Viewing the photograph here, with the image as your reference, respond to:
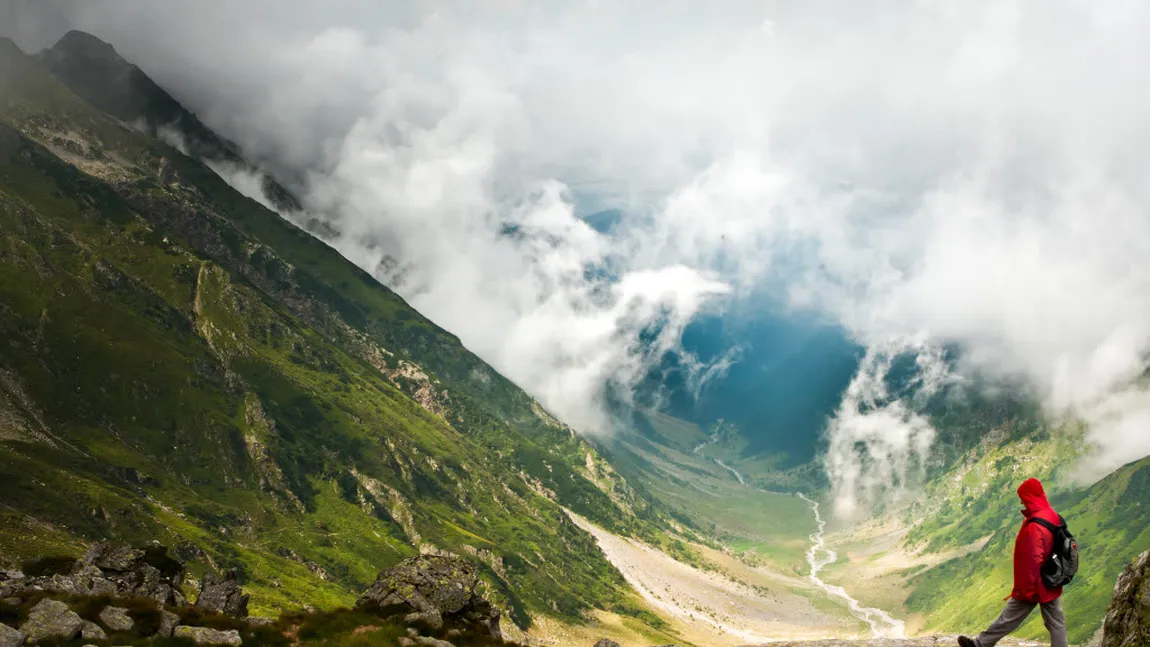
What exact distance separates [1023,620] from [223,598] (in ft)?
199

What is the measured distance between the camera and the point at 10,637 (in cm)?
3097

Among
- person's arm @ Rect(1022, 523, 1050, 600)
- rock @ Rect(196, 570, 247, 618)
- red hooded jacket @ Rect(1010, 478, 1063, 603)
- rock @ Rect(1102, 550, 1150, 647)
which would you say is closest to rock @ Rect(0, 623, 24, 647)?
rock @ Rect(196, 570, 247, 618)

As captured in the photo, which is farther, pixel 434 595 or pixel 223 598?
pixel 223 598

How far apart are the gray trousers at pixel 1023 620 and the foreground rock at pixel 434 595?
35845 millimetres

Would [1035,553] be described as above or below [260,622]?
above

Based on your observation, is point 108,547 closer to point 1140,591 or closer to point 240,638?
point 240,638

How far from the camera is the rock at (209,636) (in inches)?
1350

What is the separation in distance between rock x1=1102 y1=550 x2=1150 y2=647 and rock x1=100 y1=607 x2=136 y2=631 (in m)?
45.2

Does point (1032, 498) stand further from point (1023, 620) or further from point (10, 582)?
point (10, 582)

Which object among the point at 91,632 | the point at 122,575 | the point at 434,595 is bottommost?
the point at 122,575

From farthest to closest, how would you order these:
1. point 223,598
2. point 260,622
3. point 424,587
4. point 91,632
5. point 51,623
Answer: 1. point 223,598
2. point 424,587
3. point 260,622
4. point 91,632
5. point 51,623

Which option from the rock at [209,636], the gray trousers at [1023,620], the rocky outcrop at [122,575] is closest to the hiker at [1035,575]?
the gray trousers at [1023,620]

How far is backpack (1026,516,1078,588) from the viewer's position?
72.1ft

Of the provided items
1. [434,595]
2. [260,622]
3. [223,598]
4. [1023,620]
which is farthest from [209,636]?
[1023,620]
